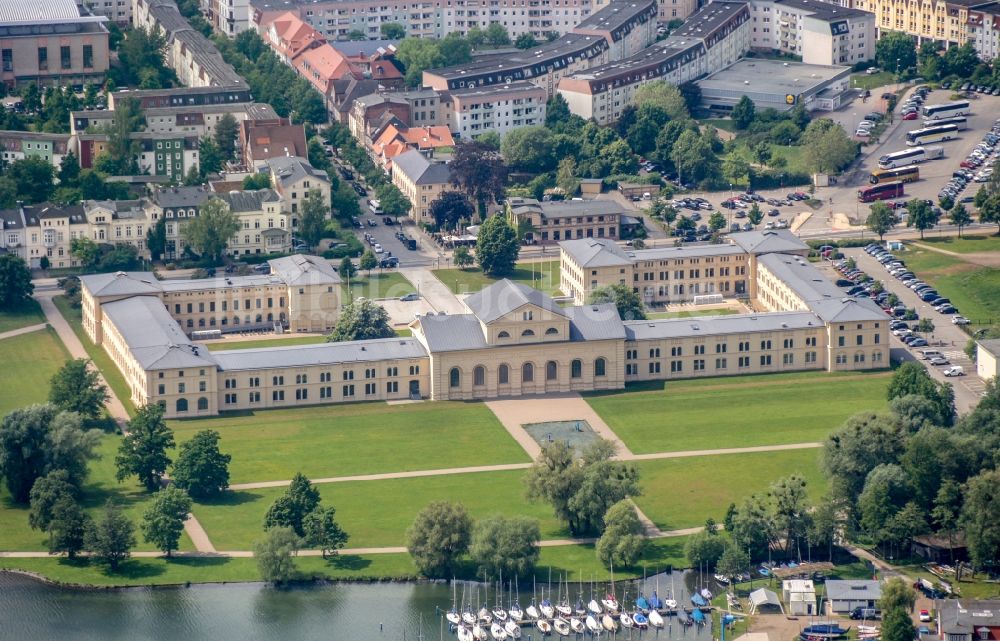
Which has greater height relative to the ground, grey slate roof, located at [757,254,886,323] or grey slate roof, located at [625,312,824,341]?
grey slate roof, located at [757,254,886,323]

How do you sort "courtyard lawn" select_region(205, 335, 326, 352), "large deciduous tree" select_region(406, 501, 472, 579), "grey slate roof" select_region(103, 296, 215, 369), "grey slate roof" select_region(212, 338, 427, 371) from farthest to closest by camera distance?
"courtyard lawn" select_region(205, 335, 326, 352)
"grey slate roof" select_region(212, 338, 427, 371)
"grey slate roof" select_region(103, 296, 215, 369)
"large deciduous tree" select_region(406, 501, 472, 579)

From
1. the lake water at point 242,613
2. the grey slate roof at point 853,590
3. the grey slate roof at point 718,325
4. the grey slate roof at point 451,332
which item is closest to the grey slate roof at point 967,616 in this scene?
the grey slate roof at point 853,590

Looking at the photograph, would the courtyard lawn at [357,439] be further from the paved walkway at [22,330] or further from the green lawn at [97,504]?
the paved walkway at [22,330]

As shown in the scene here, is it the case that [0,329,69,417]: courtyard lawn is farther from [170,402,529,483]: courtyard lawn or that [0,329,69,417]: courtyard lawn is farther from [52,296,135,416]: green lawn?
[170,402,529,483]: courtyard lawn

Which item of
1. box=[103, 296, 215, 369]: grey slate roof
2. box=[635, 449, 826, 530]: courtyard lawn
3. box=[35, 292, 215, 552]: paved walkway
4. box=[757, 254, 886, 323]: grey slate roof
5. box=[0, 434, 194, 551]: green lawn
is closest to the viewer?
box=[0, 434, 194, 551]: green lawn

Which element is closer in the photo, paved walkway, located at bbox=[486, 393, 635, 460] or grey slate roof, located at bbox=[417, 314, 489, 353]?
paved walkway, located at bbox=[486, 393, 635, 460]

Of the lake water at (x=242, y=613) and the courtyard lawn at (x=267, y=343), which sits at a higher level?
the courtyard lawn at (x=267, y=343)

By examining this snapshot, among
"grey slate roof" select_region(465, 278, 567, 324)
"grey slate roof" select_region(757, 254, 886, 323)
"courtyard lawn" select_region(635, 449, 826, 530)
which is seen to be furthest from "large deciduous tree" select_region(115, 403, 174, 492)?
"grey slate roof" select_region(757, 254, 886, 323)

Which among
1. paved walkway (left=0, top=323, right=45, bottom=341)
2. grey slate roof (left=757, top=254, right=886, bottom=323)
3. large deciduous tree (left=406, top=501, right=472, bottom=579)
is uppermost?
grey slate roof (left=757, top=254, right=886, bottom=323)
